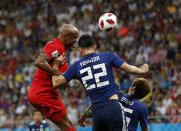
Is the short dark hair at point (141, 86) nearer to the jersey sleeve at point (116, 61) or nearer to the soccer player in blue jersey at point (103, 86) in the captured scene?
the soccer player in blue jersey at point (103, 86)

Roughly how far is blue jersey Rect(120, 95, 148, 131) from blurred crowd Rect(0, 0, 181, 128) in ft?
18.5

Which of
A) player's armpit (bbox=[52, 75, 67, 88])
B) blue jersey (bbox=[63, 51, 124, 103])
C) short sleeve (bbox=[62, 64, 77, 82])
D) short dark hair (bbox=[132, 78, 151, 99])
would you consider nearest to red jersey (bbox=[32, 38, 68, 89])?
player's armpit (bbox=[52, 75, 67, 88])

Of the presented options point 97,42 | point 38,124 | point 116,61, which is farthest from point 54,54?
point 97,42

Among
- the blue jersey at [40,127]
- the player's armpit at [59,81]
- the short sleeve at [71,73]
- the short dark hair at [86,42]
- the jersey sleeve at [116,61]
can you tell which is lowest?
the blue jersey at [40,127]

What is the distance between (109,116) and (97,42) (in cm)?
1070

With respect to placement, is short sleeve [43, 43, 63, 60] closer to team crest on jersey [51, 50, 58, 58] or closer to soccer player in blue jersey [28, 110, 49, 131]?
team crest on jersey [51, 50, 58, 58]

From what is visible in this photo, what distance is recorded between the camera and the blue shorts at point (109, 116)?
19.5ft

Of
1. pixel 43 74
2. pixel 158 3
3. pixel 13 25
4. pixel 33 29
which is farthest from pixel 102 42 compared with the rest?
pixel 43 74

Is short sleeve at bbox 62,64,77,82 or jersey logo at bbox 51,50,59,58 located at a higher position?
jersey logo at bbox 51,50,59,58

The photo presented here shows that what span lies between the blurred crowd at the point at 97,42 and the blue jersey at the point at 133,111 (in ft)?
18.5

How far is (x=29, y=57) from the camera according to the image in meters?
18.0

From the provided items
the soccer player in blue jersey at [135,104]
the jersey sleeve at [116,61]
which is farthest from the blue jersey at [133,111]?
the jersey sleeve at [116,61]

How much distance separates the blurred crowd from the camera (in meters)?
14.3

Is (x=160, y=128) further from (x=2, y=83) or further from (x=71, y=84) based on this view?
(x=2, y=83)
